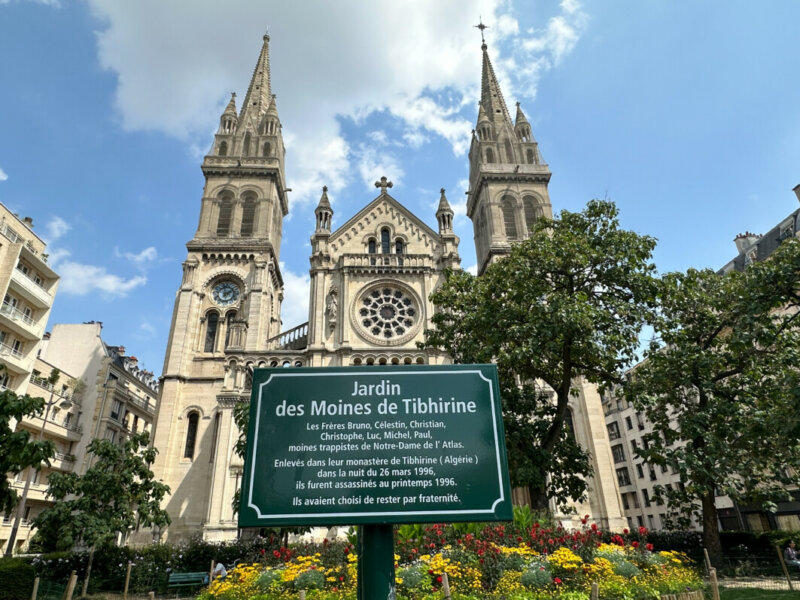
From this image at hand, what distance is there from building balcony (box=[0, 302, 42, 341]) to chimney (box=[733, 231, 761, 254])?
156 ft

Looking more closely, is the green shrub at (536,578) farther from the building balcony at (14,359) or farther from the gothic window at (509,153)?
the gothic window at (509,153)

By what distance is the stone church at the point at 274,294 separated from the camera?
92.5ft

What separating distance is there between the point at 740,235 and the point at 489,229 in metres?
19.2

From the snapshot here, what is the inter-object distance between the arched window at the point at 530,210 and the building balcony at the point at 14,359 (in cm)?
3395

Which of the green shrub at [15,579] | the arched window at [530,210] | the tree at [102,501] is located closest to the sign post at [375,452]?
the green shrub at [15,579]

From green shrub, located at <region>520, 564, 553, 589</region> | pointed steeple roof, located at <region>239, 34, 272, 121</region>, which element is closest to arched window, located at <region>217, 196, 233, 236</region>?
pointed steeple roof, located at <region>239, 34, 272, 121</region>

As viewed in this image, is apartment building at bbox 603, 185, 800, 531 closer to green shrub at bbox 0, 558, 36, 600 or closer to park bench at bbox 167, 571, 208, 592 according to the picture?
park bench at bbox 167, 571, 208, 592

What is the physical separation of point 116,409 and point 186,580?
23.7m

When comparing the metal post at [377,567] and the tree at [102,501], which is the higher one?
the tree at [102,501]

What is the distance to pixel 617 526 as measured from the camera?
26.5 metres

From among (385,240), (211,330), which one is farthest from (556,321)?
(211,330)

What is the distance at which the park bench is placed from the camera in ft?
54.0

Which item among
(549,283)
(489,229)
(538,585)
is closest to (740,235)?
(489,229)

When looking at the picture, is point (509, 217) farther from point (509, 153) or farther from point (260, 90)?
point (260, 90)
